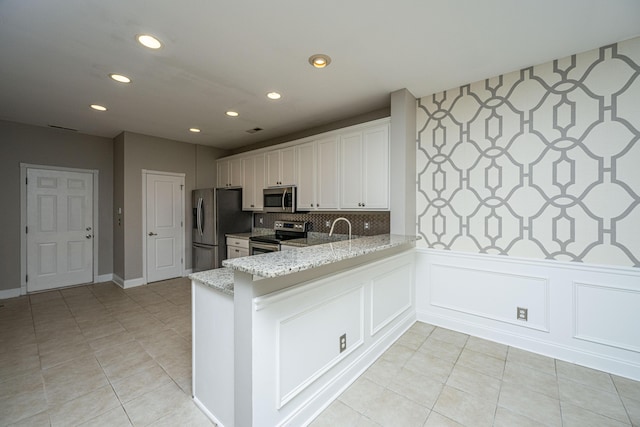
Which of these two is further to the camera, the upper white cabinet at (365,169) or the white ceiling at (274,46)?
the upper white cabinet at (365,169)

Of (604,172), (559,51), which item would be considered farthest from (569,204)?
(559,51)

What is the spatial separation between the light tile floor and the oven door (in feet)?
4.65

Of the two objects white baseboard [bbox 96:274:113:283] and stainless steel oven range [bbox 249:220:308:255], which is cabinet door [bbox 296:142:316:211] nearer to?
stainless steel oven range [bbox 249:220:308:255]

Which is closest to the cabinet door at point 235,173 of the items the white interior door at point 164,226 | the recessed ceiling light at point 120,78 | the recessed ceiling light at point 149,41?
the white interior door at point 164,226

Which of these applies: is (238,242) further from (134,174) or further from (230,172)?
(134,174)

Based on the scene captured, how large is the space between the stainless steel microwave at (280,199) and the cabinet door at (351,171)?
0.93 m

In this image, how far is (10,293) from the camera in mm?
3951

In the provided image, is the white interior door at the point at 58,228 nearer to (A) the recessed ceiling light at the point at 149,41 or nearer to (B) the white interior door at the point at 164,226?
(B) the white interior door at the point at 164,226

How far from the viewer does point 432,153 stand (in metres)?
3.01

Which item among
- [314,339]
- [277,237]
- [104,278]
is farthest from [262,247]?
[104,278]

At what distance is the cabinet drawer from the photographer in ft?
14.6

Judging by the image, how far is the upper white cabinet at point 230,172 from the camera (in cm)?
514

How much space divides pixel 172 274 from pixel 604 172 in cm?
609

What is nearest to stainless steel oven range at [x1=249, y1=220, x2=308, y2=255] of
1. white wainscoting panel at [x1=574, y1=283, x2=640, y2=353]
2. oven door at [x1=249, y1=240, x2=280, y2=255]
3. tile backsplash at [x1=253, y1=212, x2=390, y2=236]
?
oven door at [x1=249, y1=240, x2=280, y2=255]
